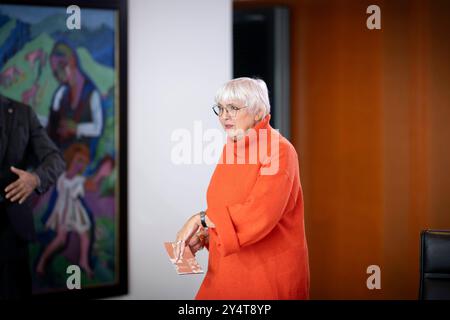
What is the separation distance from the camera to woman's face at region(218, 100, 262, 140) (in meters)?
2.04

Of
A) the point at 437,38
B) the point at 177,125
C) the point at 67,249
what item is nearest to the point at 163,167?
the point at 177,125

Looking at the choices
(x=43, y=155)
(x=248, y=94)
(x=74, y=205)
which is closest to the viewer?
A: (x=248, y=94)

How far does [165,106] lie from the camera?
2.72 m

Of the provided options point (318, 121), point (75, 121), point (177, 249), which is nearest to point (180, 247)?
point (177, 249)

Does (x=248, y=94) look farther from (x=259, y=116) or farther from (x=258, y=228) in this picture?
(x=258, y=228)

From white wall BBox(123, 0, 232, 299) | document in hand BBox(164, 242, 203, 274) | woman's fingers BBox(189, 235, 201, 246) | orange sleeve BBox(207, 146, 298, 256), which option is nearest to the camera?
orange sleeve BBox(207, 146, 298, 256)

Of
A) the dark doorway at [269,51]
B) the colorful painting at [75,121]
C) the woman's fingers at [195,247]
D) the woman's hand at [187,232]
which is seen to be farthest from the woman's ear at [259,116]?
the colorful painting at [75,121]

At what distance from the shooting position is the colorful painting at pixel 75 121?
8.49 ft

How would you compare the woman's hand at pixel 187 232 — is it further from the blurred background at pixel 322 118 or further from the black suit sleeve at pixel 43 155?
the black suit sleeve at pixel 43 155

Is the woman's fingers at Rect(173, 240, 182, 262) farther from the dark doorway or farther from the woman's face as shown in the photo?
the dark doorway

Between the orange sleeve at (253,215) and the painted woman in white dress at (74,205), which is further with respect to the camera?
the painted woman in white dress at (74,205)


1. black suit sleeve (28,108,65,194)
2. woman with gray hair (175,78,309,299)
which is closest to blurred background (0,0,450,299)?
black suit sleeve (28,108,65,194)

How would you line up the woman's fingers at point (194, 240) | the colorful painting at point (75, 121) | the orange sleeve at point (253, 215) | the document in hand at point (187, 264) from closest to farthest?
the orange sleeve at point (253, 215) < the document in hand at point (187, 264) < the woman's fingers at point (194, 240) < the colorful painting at point (75, 121)

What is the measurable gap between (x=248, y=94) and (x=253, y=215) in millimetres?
478
